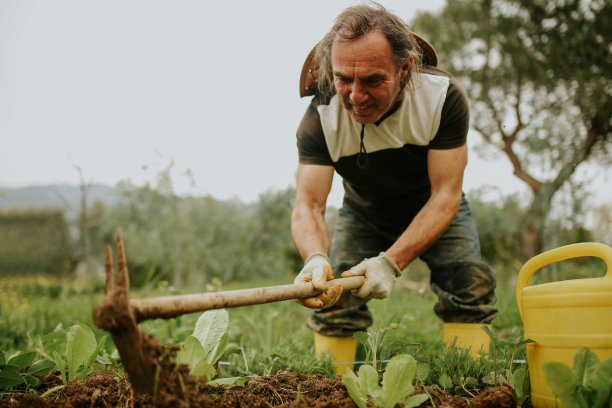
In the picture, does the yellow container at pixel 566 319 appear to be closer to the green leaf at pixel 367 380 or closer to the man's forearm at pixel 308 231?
the green leaf at pixel 367 380

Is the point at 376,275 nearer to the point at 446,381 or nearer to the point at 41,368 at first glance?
the point at 446,381

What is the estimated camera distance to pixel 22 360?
4.70 feet

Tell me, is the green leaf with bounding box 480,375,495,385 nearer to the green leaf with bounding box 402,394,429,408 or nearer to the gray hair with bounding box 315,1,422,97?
the green leaf with bounding box 402,394,429,408

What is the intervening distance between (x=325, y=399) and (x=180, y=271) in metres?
8.40

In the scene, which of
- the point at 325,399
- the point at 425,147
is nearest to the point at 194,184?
the point at 425,147

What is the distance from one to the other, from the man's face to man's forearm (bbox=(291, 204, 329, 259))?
1.88 feet

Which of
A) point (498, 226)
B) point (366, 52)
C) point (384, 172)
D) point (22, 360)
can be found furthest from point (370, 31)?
point (498, 226)

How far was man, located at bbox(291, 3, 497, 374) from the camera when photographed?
1982 millimetres

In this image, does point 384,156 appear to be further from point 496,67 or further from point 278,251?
point 496,67

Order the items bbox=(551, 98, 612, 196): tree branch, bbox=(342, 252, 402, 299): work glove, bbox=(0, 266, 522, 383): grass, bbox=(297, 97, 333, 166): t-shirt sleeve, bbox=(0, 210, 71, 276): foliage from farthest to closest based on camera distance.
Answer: bbox=(0, 210, 71, 276): foliage, bbox=(551, 98, 612, 196): tree branch, bbox=(297, 97, 333, 166): t-shirt sleeve, bbox=(342, 252, 402, 299): work glove, bbox=(0, 266, 522, 383): grass

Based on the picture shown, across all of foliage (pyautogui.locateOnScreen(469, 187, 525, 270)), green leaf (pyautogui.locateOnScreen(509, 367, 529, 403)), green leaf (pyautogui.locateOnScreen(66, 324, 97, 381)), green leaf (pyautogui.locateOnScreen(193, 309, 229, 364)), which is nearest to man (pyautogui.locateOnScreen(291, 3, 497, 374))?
green leaf (pyautogui.locateOnScreen(193, 309, 229, 364))

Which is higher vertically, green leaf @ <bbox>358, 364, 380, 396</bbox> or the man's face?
the man's face

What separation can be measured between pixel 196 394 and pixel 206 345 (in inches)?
17.0

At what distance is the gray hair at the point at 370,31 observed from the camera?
2004 mm
